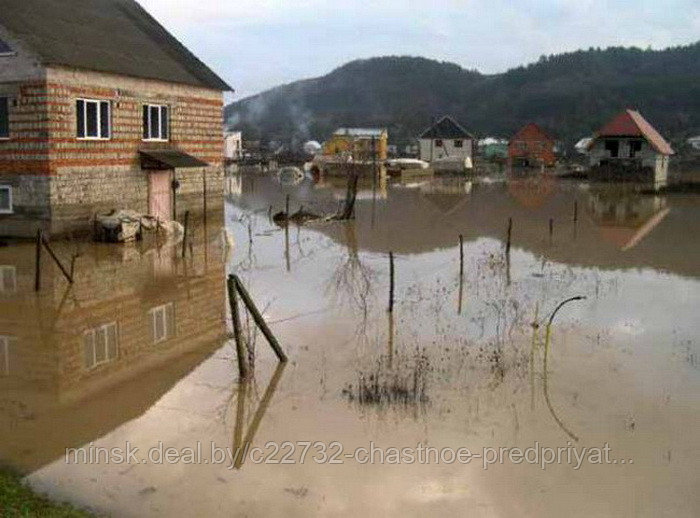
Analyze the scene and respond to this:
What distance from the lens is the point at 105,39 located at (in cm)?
2591

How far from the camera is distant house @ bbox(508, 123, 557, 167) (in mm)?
75875

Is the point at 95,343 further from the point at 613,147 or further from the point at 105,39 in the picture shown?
the point at 613,147

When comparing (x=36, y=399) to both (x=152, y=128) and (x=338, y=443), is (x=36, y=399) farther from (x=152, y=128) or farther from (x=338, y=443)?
(x=152, y=128)

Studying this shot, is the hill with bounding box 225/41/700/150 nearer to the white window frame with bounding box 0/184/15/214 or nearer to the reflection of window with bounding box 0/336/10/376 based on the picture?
the white window frame with bounding box 0/184/15/214

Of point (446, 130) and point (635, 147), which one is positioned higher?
point (446, 130)

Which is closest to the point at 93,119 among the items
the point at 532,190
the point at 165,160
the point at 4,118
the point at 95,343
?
the point at 4,118

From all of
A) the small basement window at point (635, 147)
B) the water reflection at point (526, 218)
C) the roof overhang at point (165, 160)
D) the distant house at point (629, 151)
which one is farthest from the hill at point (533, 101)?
the roof overhang at point (165, 160)

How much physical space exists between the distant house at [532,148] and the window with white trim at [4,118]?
196ft

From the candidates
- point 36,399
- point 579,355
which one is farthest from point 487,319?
point 36,399

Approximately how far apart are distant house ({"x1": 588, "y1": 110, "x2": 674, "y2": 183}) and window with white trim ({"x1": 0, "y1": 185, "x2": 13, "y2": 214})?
43.9m

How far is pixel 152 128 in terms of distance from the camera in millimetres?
26938

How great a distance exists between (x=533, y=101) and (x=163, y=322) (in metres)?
138

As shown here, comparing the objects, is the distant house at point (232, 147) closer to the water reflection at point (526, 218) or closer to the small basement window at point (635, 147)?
the water reflection at point (526, 218)

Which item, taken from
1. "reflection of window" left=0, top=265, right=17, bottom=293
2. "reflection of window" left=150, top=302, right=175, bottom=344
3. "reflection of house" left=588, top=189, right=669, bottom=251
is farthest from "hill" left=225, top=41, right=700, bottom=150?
"reflection of window" left=150, top=302, right=175, bottom=344
